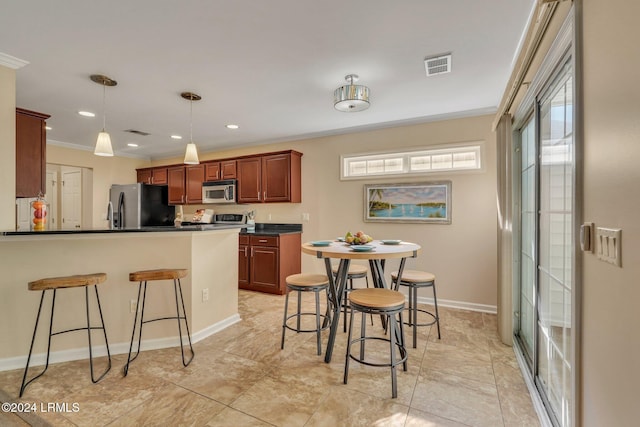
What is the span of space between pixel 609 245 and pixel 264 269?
3967 millimetres

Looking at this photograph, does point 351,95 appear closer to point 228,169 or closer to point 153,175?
point 228,169

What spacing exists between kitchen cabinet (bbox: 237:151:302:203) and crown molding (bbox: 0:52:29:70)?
2.84 m

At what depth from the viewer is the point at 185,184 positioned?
18.7 feet

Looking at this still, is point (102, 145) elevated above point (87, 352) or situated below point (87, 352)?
above

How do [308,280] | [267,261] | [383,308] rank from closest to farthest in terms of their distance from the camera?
1. [383,308]
2. [308,280]
3. [267,261]

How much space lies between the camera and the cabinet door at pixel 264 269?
433cm

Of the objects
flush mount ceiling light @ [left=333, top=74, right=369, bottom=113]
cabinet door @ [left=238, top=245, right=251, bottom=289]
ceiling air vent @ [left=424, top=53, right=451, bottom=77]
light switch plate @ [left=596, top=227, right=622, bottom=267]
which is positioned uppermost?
ceiling air vent @ [left=424, top=53, right=451, bottom=77]

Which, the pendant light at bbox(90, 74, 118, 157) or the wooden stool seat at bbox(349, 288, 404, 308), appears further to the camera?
the pendant light at bbox(90, 74, 118, 157)

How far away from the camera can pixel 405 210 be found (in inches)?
158

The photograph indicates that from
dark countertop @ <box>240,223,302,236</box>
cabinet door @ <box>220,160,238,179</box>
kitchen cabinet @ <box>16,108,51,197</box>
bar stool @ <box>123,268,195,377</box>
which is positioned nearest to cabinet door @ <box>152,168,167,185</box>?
cabinet door @ <box>220,160,238,179</box>

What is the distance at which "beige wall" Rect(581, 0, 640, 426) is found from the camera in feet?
2.62

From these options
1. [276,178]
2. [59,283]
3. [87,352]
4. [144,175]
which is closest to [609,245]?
[59,283]

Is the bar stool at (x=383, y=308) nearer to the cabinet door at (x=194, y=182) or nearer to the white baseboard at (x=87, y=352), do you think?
the white baseboard at (x=87, y=352)

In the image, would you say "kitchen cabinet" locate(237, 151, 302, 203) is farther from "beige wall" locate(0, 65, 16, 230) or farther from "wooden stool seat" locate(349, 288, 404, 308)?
"beige wall" locate(0, 65, 16, 230)
